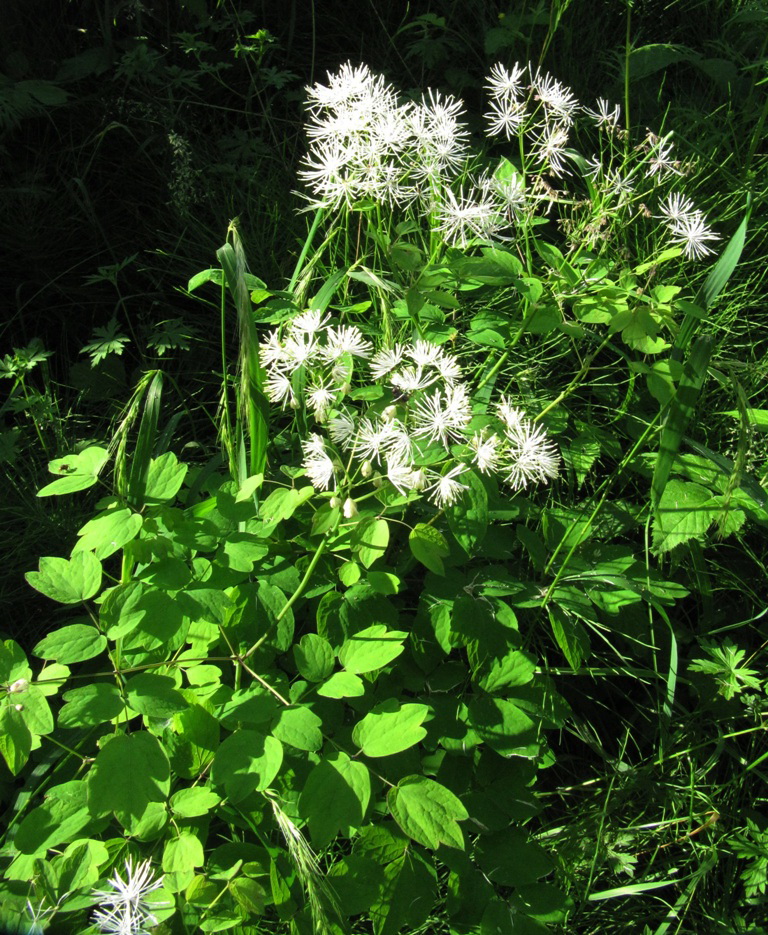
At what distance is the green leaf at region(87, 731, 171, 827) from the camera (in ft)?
3.47

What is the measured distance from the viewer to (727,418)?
6.11 ft

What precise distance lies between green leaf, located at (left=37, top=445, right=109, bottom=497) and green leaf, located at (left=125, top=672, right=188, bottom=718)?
12.1 inches

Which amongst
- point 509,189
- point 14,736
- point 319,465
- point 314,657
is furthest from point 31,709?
point 509,189

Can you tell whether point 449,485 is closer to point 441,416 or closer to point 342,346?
point 441,416

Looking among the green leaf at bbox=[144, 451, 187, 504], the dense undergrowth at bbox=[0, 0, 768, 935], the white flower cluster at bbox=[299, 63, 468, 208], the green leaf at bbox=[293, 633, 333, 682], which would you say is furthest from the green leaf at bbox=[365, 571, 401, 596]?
the white flower cluster at bbox=[299, 63, 468, 208]

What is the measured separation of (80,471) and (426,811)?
0.70 metres

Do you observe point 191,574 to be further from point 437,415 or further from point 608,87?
point 608,87

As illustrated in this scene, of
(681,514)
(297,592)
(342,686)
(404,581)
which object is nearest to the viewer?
(342,686)

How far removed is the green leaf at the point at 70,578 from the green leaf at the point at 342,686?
36 cm

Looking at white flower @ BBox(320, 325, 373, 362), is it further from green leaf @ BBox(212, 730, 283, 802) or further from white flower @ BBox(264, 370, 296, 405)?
green leaf @ BBox(212, 730, 283, 802)

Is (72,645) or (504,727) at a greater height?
(72,645)

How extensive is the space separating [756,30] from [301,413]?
6.65ft

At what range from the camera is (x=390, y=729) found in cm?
112

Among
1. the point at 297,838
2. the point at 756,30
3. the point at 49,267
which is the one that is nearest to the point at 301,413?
the point at 297,838
